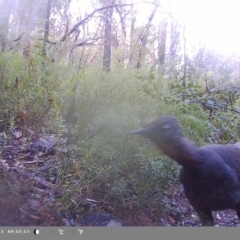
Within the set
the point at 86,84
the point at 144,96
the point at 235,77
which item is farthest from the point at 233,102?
the point at 86,84

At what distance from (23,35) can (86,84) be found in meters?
0.37

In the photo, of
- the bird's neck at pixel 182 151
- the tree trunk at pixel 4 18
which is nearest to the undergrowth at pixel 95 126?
the tree trunk at pixel 4 18

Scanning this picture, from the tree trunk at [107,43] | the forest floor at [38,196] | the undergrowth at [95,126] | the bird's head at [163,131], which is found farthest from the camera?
the tree trunk at [107,43]

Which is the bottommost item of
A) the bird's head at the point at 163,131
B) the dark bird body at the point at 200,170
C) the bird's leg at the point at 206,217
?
the bird's leg at the point at 206,217

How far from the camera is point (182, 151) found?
3.90 ft

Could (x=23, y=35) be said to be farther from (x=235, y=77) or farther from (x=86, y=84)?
(x=235, y=77)

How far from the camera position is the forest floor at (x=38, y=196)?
1.27 m

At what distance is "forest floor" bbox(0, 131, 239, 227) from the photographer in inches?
50.1

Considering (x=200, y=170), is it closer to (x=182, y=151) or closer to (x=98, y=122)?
(x=182, y=151)

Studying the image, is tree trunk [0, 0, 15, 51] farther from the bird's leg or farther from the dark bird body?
the bird's leg

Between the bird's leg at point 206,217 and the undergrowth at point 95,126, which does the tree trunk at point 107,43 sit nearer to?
the undergrowth at point 95,126

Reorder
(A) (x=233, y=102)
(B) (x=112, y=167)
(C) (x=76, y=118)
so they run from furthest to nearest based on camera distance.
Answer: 1. (A) (x=233, y=102)
2. (C) (x=76, y=118)
3. (B) (x=112, y=167)

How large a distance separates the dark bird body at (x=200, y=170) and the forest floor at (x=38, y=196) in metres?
0.15

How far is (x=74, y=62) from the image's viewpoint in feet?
5.64
